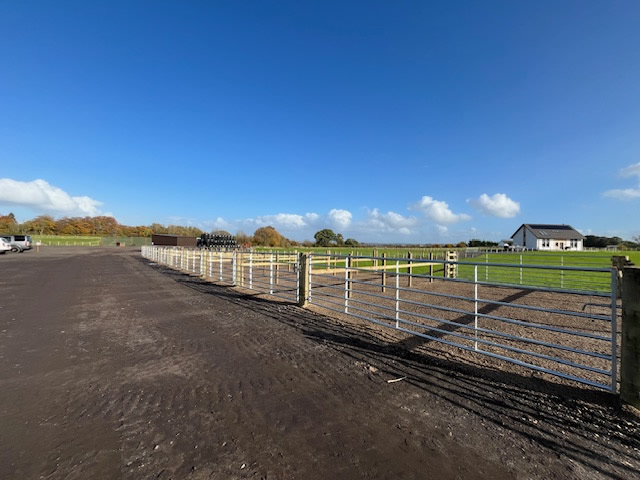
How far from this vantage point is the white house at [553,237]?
70250 mm

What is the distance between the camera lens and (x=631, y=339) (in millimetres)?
3004

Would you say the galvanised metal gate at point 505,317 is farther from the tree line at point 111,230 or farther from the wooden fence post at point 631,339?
the tree line at point 111,230

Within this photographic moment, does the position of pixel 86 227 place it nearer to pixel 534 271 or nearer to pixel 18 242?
pixel 18 242

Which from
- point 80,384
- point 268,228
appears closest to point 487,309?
point 80,384

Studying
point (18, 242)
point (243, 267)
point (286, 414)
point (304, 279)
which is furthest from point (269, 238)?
point (286, 414)

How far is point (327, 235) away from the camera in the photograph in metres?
88.2

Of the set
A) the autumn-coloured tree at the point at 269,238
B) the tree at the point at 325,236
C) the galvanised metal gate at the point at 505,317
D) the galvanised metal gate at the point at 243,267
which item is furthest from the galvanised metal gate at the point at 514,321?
the tree at the point at 325,236

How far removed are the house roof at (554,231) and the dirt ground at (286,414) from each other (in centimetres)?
8269

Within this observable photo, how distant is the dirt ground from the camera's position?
221 cm

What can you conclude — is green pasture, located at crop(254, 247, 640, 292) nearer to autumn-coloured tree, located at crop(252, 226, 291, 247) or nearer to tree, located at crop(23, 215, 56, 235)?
autumn-coloured tree, located at crop(252, 226, 291, 247)

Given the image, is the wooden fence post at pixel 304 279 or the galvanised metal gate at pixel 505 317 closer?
the galvanised metal gate at pixel 505 317

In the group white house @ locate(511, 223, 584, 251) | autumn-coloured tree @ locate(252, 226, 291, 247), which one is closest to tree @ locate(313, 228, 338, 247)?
autumn-coloured tree @ locate(252, 226, 291, 247)

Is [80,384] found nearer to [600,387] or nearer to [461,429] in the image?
[461,429]

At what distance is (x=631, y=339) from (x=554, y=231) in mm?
86936
